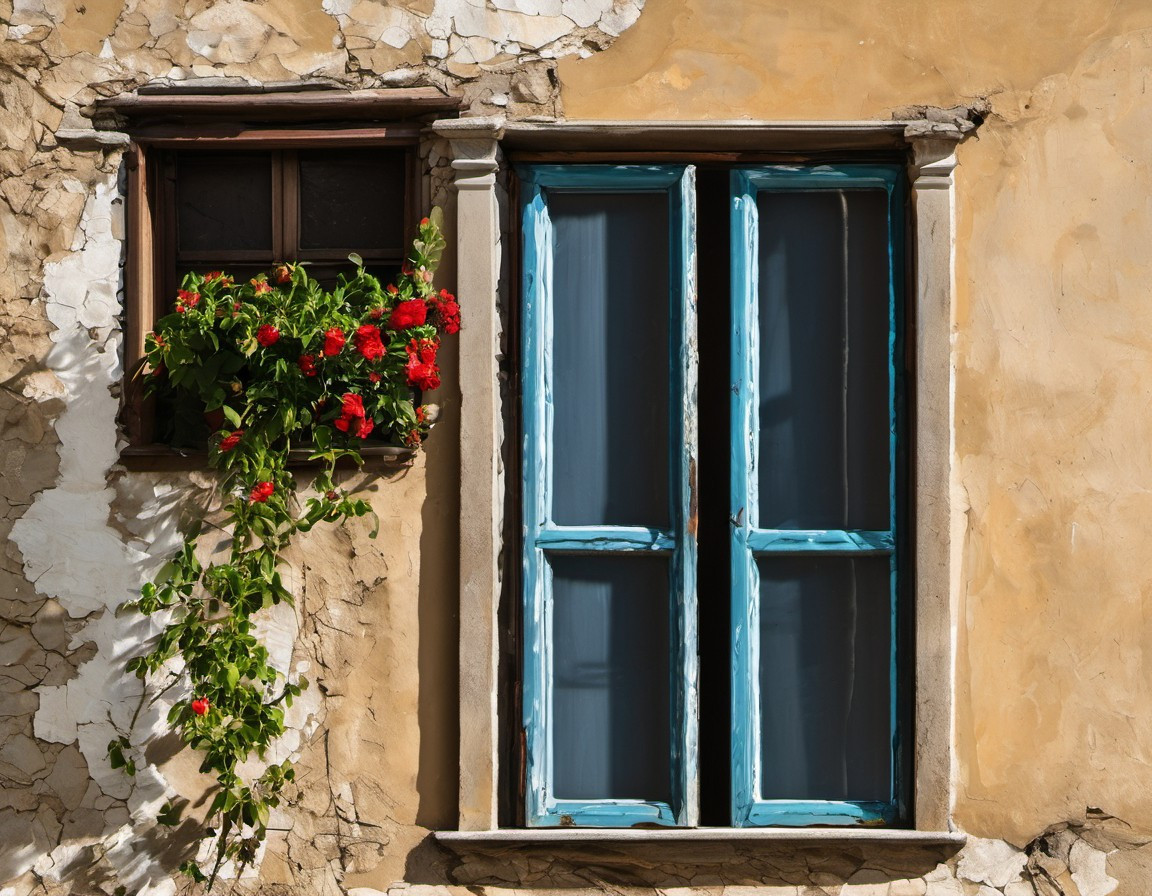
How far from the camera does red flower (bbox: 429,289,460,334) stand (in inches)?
121

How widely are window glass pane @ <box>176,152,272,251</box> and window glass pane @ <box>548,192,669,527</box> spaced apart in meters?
0.84

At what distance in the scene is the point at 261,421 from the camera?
3102 millimetres

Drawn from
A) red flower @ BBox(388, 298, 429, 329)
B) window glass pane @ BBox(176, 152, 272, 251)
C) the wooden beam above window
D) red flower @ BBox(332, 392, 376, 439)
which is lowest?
red flower @ BBox(332, 392, 376, 439)

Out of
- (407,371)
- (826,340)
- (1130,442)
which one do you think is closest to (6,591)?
(407,371)

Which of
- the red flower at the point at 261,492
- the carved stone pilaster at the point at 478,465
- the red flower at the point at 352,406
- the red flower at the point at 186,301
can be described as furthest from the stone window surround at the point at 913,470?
the red flower at the point at 186,301

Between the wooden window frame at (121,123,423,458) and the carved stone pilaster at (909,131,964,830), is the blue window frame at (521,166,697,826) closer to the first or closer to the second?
the wooden window frame at (121,123,423,458)

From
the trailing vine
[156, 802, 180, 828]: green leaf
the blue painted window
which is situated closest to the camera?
the trailing vine

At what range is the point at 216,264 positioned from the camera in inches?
132

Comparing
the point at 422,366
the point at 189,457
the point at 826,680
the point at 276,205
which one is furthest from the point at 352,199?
the point at 826,680

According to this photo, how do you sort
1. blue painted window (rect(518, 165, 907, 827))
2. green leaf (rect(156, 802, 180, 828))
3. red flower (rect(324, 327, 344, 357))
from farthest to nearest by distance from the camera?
blue painted window (rect(518, 165, 907, 827)) → green leaf (rect(156, 802, 180, 828)) → red flower (rect(324, 327, 344, 357))

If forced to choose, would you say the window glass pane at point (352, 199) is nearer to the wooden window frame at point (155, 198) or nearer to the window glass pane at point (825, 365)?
the wooden window frame at point (155, 198)

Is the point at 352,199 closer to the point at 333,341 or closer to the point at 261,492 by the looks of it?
the point at 333,341

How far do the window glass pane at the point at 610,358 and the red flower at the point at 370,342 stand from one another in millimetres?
576

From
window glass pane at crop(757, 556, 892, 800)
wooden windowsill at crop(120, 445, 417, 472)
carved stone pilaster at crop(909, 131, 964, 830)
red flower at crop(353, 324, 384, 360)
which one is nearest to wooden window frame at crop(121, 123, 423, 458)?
wooden windowsill at crop(120, 445, 417, 472)
